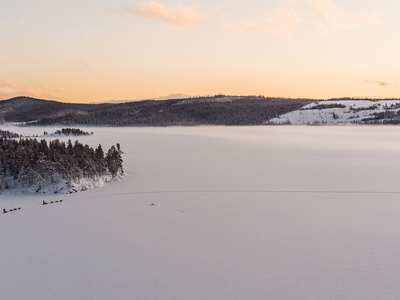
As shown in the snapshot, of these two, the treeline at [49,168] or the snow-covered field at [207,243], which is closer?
the snow-covered field at [207,243]

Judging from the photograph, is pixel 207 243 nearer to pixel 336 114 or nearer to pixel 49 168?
pixel 49 168

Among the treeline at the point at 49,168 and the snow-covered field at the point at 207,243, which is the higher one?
the treeline at the point at 49,168

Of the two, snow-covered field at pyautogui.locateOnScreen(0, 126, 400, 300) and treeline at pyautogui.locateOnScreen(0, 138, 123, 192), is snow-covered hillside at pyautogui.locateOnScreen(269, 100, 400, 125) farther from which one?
snow-covered field at pyautogui.locateOnScreen(0, 126, 400, 300)

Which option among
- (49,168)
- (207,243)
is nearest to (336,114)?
(49,168)

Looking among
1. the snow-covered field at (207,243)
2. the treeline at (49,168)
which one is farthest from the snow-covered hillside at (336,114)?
the snow-covered field at (207,243)

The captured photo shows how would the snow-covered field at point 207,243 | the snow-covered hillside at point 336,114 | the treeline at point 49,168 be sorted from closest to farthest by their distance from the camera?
the snow-covered field at point 207,243 → the treeline at point 49,168 → the snow-covered hillside at point 336,114

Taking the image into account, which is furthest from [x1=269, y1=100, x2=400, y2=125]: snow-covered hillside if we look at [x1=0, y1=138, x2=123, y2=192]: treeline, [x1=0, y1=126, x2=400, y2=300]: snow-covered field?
[x1=0, y1=126, x2=400, y2=300]: snow-covered field

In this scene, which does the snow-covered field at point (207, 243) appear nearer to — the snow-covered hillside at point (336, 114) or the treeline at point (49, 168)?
the treeline at point (49, 168)
